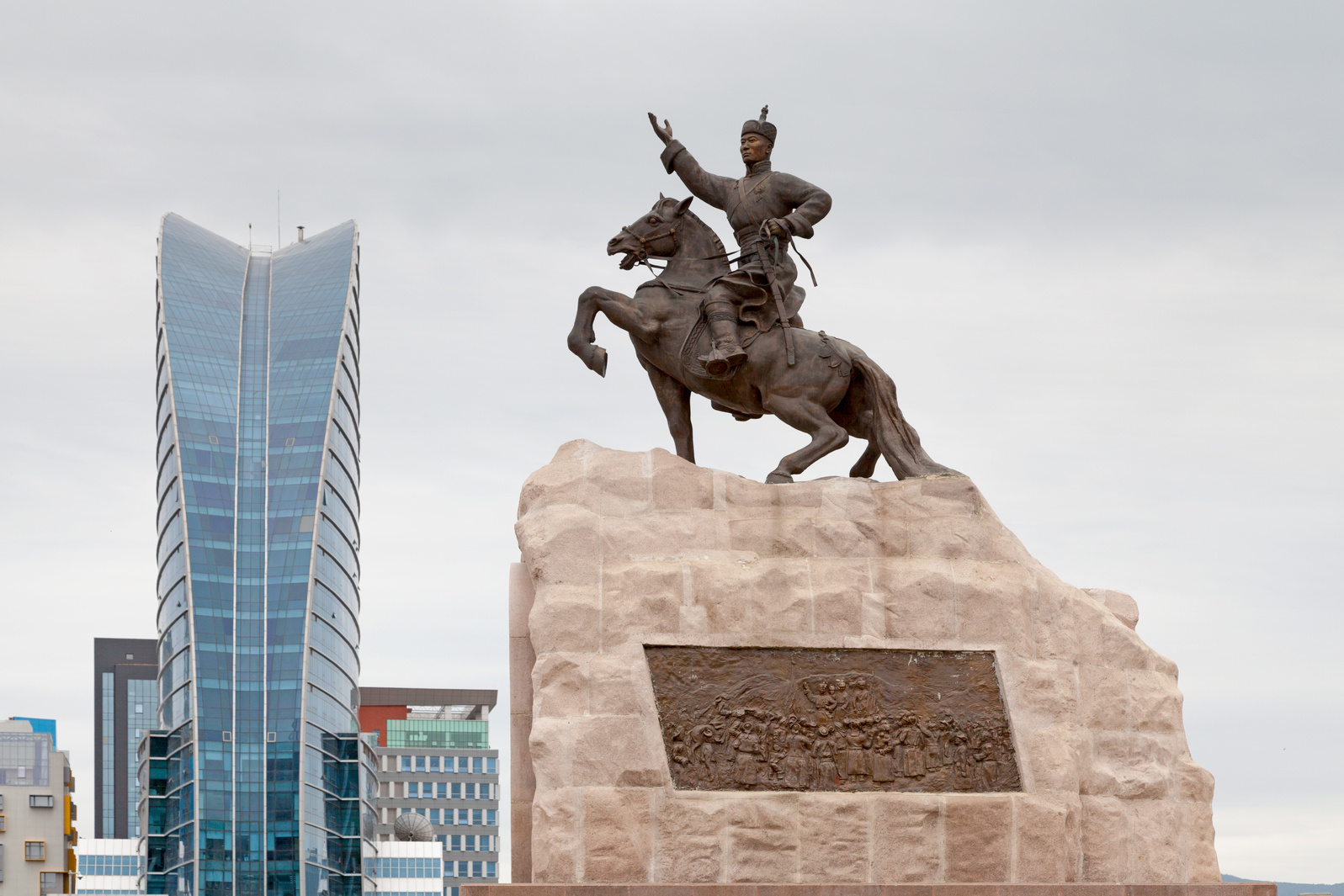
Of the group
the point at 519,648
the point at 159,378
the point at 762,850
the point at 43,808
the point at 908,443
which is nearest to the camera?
the point at 762,850

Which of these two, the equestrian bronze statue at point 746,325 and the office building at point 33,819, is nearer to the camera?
the equestrian bronze statue at point 746,325

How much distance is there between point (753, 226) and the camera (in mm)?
18312

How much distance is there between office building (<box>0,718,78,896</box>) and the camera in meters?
93.9

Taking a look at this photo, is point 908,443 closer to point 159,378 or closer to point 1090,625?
point 1090,625

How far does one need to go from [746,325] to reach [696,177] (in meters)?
1.73

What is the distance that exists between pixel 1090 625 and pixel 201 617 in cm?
10032

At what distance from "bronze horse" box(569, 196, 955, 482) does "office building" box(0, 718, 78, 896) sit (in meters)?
85.3

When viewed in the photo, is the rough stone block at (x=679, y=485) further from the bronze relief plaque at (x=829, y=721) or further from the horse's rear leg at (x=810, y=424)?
the bronze relief plaque at (x=829, y=721)

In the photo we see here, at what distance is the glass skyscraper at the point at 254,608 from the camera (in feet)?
360

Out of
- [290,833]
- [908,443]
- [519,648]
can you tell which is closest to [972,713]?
[908,443]

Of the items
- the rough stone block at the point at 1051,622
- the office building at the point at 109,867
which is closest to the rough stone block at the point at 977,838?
the rough stone block at the point at 1051,622

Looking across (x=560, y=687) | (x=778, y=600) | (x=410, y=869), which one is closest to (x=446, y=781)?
(x=410, y=869)

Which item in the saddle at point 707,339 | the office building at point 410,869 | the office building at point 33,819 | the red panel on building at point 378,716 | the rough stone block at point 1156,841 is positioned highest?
the saddle at point 707,339

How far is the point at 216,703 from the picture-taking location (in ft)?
364
